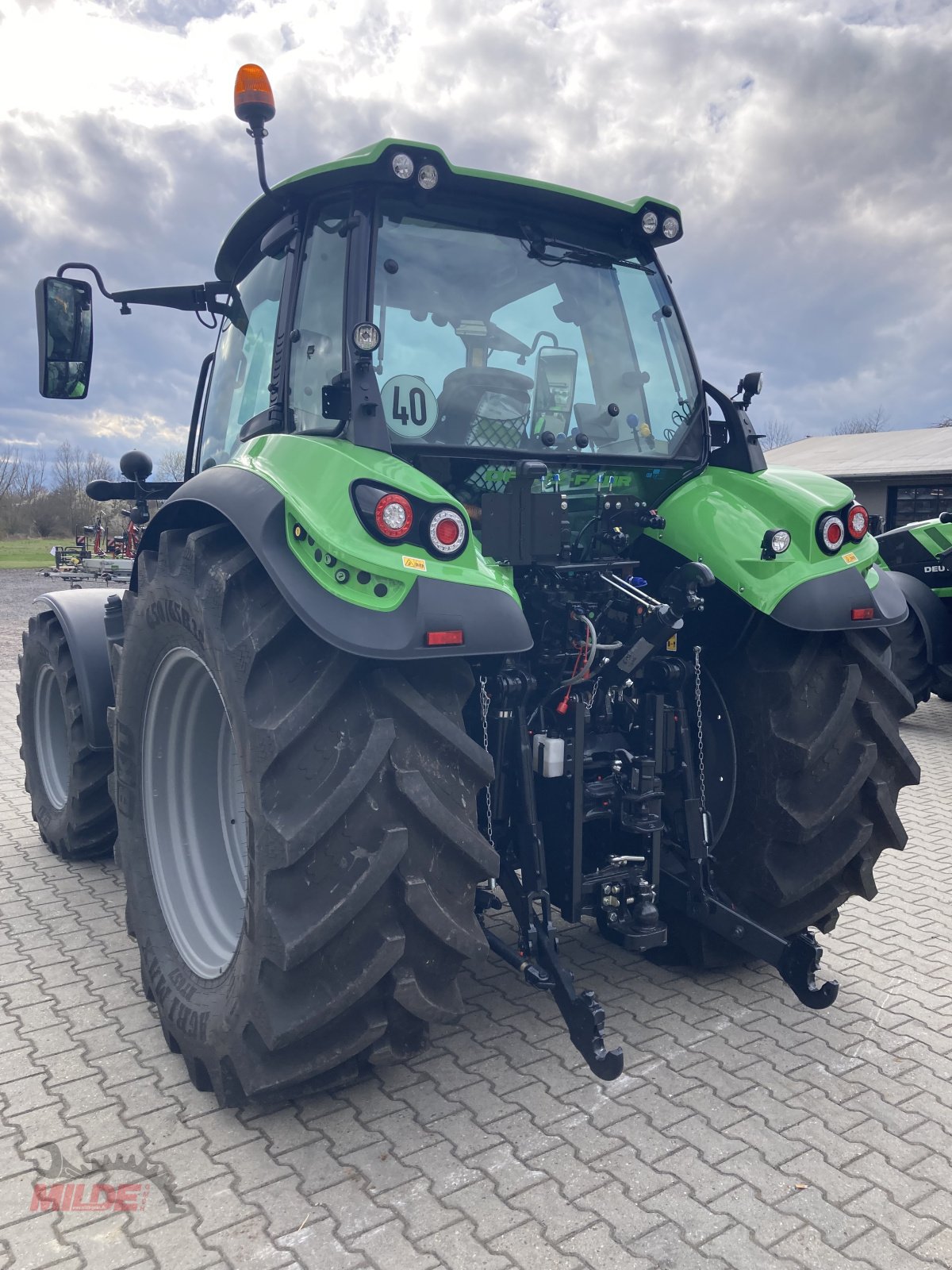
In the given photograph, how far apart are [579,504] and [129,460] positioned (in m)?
2.17

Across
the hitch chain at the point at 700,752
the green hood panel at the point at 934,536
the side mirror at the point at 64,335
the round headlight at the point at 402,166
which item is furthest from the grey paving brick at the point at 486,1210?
the green hood panel at the point at 934,536

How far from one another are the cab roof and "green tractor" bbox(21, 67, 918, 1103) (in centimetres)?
1

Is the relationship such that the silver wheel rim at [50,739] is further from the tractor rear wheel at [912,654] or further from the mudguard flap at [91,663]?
the tractor rear wheel at [912,654]

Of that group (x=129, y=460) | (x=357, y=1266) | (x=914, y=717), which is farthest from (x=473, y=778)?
(x=914, y=717)

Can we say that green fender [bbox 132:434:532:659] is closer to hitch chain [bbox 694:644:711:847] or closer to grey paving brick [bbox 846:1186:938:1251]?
hitch chain [bbox 694:644:711:847]

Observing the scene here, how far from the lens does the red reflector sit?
2219mm

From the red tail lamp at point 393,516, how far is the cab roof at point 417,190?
1022 millimetres

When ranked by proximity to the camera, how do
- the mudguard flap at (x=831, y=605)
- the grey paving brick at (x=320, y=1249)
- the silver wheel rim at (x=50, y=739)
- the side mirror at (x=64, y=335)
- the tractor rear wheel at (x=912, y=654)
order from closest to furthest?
the grey paving brick at (x=320, y=1249) → the mudguard flap at (x=831, y=605) → the side mirror at (x=64, y=335) → the silver wheel rim at (x=50, y=739) → the tractor rear wheel at (x=912, y=654)

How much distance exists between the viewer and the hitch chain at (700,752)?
3102 mm

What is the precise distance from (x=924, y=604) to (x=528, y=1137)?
22.4 feet

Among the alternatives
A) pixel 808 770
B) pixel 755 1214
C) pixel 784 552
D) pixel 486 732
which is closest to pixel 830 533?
pixel 784 552

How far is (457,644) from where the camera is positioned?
225 centimetres

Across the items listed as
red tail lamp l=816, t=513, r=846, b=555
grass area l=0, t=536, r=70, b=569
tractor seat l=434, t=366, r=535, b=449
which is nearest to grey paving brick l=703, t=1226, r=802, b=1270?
red tail lamp l=816, t=513, r=846, b=555

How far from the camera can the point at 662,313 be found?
3.42 metres
